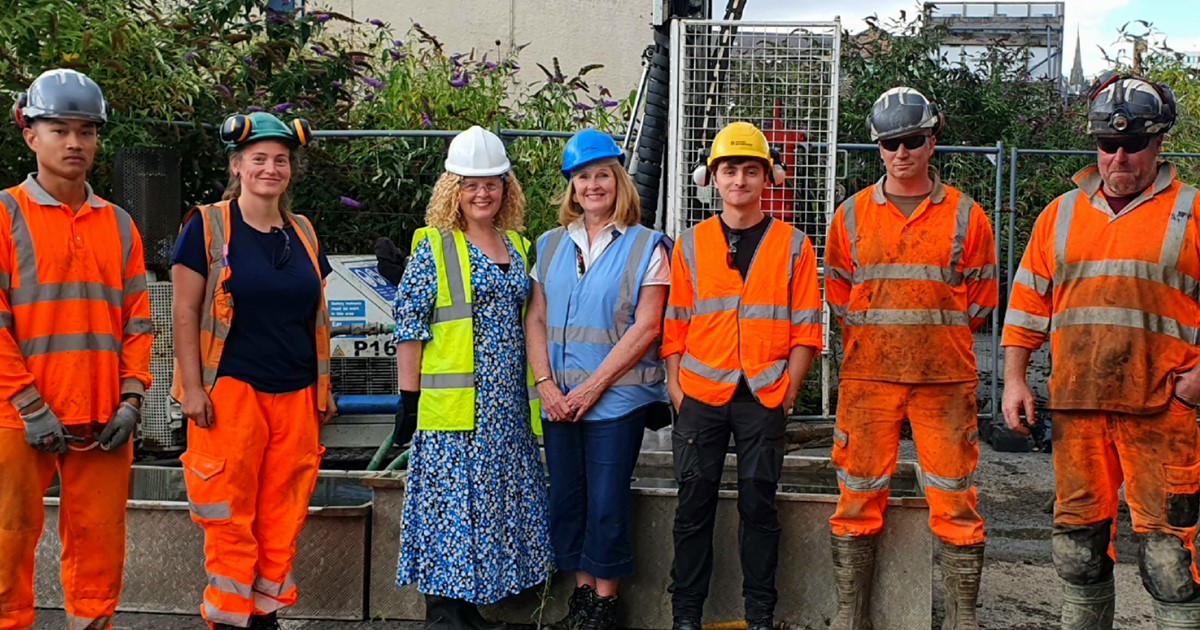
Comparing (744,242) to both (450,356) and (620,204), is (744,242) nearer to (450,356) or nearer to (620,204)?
(620,204)

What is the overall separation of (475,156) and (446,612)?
1770mm

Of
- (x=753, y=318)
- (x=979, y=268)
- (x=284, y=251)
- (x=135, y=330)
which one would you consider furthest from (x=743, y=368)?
(x=135, y=330)

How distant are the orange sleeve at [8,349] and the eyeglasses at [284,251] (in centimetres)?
86

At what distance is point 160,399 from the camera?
7145 mm

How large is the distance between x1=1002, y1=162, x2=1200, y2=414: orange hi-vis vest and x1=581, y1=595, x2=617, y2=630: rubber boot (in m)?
1.85

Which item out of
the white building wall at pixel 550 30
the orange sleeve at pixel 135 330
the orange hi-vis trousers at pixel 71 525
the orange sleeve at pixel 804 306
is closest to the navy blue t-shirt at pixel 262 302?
the orange sleeve at pixel 135 330

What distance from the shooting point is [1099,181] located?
13.8 feet

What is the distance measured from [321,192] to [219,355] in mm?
3999

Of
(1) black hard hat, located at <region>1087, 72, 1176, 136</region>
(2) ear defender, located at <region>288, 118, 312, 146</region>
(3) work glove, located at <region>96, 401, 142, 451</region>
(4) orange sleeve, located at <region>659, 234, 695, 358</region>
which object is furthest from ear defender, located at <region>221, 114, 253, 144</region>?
(1) black hard hat, located at <region>1087, 72, 1176, 136</region>

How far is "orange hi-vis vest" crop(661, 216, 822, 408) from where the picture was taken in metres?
4.52

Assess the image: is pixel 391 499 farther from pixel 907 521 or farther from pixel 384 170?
pixel 384 170

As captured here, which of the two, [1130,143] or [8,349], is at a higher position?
[1130,143]

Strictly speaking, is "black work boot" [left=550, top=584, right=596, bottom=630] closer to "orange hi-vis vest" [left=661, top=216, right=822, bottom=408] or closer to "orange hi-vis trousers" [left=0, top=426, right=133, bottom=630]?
"orange hi-vis vest" [left=661, top=216, right=822, bottom=408]

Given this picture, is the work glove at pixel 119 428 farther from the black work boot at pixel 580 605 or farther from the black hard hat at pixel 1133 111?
the black hard hat at pixel 1133 111
